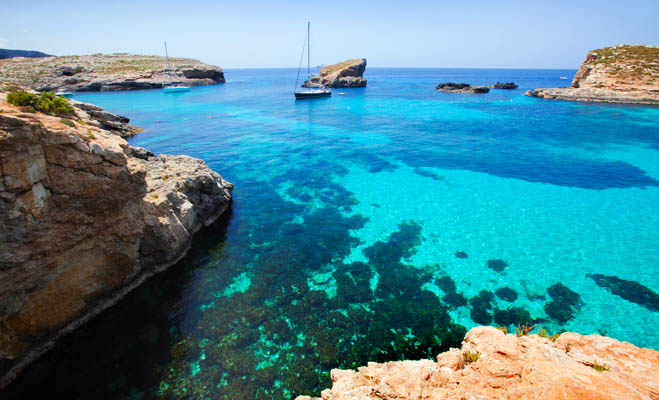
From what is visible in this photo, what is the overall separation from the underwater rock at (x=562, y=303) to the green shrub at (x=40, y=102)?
24.9 m

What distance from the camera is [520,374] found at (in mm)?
6316

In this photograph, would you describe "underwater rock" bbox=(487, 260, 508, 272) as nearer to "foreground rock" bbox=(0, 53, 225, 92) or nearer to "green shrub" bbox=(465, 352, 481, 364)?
"green shrub" bbox=(465, 352, 481, 364)

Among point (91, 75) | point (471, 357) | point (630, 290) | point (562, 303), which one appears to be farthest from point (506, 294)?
point (91, 75)

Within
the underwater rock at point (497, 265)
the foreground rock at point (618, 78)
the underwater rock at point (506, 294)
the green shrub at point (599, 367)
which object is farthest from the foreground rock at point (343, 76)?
the green shrub at point (599, 367)

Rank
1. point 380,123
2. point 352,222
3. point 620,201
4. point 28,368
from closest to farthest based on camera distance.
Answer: point 28,368 → point 352,222 → point 620,201 → point 380,123

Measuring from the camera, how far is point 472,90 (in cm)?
9469

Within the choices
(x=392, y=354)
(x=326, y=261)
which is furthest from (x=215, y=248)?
(x=392, y=354)

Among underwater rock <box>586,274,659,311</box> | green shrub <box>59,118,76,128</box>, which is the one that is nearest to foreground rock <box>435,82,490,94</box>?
underwater rock <box>586,274,659,311</box>

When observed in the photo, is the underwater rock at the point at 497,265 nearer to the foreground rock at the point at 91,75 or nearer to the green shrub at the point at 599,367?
the green shrub at the point at 599,367

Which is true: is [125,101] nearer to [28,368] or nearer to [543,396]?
[28,368]

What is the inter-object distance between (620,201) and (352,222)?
24.1 meters

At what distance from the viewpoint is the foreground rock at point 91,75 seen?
82.9 meters

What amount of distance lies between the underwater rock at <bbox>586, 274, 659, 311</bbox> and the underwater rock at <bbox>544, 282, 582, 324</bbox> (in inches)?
86.4

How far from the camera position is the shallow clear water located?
10.9m
